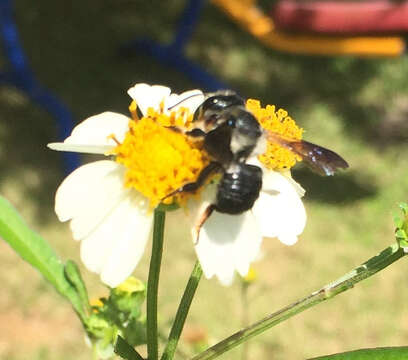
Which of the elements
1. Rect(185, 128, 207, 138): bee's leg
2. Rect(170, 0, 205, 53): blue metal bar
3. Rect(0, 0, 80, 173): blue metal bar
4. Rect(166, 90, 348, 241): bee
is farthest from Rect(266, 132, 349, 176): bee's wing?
Rect(170, 0, 205, 53): blue metal bar

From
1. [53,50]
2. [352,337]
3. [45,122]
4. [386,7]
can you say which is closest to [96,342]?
[352,337]

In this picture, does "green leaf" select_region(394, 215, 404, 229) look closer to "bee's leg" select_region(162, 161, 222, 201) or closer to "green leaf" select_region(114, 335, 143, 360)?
"bee's leg" select_region(162, 161, 222, 201)

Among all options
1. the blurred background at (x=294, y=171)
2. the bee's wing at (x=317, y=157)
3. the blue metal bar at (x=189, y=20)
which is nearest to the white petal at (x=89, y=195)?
the bee's wing at (x=317, y=157)

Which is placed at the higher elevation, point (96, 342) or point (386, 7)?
point (386, 7)

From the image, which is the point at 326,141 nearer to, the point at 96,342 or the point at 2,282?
the point at 2,282

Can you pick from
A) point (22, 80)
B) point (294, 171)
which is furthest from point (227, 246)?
point (22, 80)

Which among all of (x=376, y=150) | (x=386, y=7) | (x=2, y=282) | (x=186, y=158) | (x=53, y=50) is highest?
(x=53, y=50)
